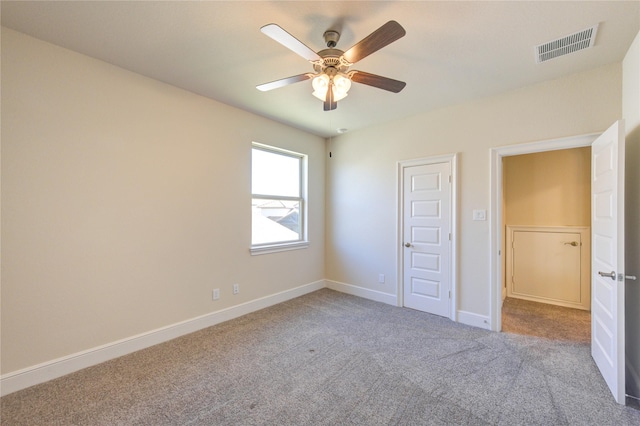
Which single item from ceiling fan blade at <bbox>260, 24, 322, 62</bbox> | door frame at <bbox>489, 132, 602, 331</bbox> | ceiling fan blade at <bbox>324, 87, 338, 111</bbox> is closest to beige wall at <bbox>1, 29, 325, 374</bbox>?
ceiling fan blade at <bbox>324, 87, 338, 111</bbox>

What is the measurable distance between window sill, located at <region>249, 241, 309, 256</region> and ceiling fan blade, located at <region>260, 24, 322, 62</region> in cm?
256

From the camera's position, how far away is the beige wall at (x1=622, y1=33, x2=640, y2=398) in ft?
6.70

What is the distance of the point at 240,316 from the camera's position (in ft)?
11.4

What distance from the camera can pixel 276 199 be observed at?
4.09 meters

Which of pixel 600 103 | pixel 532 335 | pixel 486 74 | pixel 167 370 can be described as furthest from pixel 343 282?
pixel 600 103

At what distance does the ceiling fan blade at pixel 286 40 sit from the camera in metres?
1.50

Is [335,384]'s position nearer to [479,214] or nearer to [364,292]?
[364,292]

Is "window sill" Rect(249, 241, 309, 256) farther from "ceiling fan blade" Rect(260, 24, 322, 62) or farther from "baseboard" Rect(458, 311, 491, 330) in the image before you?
"ceiling fan blade" Rect(260, 24, 322, 62)

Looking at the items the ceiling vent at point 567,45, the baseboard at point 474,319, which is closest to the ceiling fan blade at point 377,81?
the ceiling vent at point 567,45

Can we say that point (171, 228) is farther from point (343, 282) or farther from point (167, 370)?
point (343, 282)

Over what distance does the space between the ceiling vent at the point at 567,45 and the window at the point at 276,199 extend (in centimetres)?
310

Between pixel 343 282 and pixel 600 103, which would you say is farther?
pixel 343 282

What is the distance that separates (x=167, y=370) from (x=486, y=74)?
4.00 metres

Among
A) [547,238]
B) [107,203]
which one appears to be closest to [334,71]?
[107,203]
